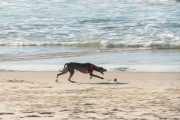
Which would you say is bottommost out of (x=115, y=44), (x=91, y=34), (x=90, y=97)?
(x=90, y=97)

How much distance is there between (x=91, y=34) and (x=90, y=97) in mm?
11744

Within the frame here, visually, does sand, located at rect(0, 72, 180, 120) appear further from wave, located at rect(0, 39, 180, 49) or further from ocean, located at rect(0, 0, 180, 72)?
wave, located at rect(0, 39, 180, 49)

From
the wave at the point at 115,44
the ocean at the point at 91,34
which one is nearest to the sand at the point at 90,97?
the ocean at the point at 91,34

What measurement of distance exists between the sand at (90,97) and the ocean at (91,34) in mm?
1160

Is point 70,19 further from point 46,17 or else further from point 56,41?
point 56,41

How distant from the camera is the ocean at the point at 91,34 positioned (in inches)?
513

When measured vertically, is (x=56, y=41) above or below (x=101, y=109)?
above

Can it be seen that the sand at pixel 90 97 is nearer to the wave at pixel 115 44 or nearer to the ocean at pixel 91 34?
the ocean at pixel 91 34

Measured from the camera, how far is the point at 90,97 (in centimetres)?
802

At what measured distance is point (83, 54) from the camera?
48.8 feet

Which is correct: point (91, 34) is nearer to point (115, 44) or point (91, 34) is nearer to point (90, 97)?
point (115, 44)

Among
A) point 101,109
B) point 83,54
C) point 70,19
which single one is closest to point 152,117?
point 101,109

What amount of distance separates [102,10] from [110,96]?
17596 millimetres

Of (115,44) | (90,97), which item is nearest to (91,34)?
(115,44)
